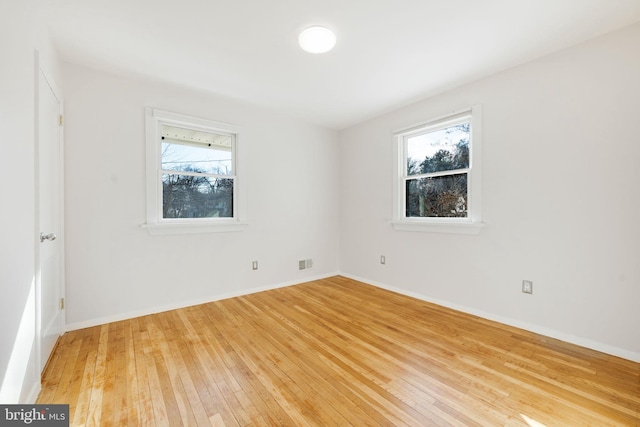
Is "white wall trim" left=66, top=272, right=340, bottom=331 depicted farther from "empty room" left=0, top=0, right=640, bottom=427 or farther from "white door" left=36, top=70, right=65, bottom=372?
"white door" left=36, top=70, right=65, bottom=372

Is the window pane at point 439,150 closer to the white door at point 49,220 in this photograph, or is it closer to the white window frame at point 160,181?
the white window frame at point 160,181

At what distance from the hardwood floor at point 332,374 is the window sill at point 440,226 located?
92 centimetres

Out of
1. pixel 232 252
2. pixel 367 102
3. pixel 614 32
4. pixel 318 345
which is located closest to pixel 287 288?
pixel 232 252

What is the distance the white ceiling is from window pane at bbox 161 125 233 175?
0.57 m

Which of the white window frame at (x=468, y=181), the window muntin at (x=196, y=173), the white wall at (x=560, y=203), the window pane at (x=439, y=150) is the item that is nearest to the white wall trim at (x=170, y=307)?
the window muntin at (x=196, y=173)

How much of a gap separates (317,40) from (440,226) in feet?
7.67

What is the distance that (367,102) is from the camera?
139 inches

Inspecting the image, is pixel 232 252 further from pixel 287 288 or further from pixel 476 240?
pixel 476 240

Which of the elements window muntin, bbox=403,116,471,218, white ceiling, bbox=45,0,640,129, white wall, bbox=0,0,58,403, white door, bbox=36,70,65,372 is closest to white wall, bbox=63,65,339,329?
white door, bbox=36,70,65,372

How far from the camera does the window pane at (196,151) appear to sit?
10.4 feet

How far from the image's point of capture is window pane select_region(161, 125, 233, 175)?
10.4ft

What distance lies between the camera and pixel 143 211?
2.95m

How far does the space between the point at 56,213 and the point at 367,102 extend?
337 cm

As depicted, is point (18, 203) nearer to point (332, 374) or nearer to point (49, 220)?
point (49, 220)
